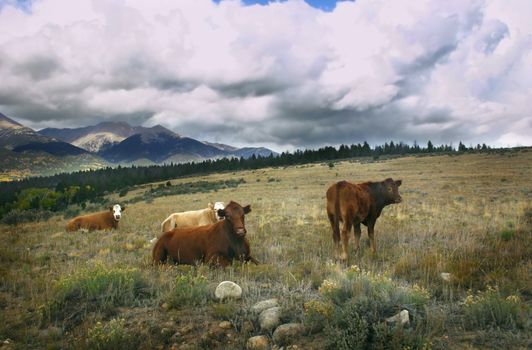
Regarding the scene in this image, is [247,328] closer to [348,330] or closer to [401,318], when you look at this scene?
[348,330]

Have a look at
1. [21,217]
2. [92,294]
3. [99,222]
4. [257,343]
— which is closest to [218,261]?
[92,294]

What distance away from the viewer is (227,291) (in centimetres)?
587

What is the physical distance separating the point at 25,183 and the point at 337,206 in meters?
193

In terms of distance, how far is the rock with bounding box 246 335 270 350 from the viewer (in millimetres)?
4367

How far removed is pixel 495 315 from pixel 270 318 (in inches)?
109

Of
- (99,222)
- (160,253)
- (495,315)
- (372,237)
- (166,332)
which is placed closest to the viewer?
(495,315)

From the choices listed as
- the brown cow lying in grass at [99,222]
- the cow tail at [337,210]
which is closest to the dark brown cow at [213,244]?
the cow tail at [337,210]

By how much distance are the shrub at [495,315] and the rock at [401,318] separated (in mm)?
762

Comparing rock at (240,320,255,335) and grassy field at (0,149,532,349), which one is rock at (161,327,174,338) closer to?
grassy field at (0,149,532,349)

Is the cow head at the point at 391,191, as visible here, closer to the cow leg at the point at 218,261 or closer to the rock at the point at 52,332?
the cow leg at the point at 218,261

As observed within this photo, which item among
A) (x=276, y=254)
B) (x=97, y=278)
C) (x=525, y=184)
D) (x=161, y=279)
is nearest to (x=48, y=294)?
(x=97, y=278)

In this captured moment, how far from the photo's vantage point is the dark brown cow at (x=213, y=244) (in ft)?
27.8

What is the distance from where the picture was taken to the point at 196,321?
5.12m

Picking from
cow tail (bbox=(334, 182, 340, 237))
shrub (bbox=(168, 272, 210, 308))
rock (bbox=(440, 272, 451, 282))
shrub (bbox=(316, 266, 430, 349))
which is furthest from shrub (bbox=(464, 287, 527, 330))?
cow tail (bbox=(334, 182, 340, 237))
